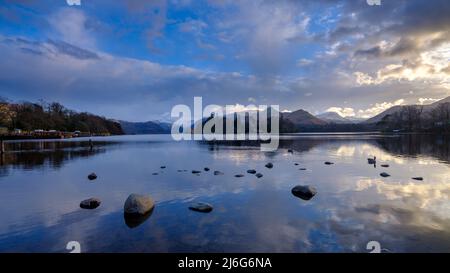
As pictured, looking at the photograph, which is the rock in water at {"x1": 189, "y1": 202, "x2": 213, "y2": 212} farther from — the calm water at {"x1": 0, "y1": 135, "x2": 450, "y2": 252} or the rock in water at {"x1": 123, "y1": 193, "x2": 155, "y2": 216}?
the rock in water at {"x1": 123, "y1": 193, "x2": 155, "y2": 216}

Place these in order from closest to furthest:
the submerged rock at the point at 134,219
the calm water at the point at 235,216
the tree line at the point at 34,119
Answer: the calm water at the point at 235,216
the submerged rock at the point at 134,219
the tree line at the point at 34,119

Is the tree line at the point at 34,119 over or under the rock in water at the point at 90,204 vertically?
over

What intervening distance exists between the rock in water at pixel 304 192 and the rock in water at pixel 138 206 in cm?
1000

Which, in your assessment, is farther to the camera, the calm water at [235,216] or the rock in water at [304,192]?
the rock in water at [304,192]

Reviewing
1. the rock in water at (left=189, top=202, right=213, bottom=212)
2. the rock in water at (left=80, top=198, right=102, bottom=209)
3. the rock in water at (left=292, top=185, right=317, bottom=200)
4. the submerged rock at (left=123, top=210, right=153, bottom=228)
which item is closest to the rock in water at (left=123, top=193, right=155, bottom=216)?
the submerged rock at (left=123, top=210, right=153, bottom=228)

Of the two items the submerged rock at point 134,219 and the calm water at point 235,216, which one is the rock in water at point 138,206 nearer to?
the submerged rock at point 134,219

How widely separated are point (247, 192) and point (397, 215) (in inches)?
368

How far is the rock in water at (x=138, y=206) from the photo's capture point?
14062mm

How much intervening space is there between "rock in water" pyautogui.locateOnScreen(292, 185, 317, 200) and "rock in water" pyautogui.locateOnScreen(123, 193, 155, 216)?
1000 cm

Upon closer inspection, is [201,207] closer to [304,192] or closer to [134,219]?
[134,219]

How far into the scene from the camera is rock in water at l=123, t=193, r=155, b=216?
14.1 metres

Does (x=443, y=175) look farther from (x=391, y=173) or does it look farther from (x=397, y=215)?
(x=397, y=215)

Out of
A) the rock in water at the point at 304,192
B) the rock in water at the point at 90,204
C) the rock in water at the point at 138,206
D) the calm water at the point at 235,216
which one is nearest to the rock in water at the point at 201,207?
the calm water at the point at 235,216
